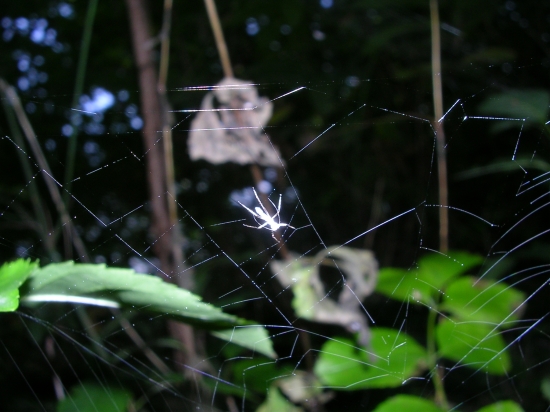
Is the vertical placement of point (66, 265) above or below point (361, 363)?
above

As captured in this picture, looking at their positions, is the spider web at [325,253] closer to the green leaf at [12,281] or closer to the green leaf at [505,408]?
the green leaf at [505,408]

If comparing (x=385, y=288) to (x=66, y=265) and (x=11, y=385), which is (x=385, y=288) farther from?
(x=11, y=385)

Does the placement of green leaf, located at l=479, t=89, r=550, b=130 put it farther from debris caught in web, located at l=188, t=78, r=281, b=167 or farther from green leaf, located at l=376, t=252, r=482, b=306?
debris caught in web, located at l=188, t=78, r=281, b=167

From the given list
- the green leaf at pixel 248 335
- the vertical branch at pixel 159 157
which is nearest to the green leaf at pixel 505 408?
the green leaf at pixel 248 335

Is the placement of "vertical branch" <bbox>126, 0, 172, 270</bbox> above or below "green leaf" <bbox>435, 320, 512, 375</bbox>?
above

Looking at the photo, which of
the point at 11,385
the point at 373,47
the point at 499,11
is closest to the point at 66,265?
the point at 11,385

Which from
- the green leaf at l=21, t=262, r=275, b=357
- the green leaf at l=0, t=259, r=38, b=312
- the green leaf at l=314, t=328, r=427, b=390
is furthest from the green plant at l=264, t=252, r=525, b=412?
the green leaf at l=0, t=259, r=38, b=312
